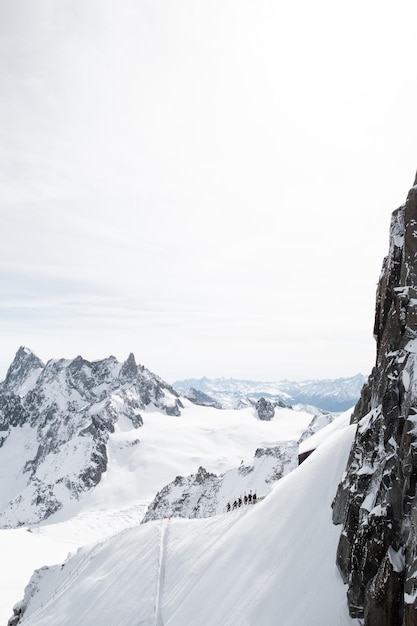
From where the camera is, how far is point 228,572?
69.6ft

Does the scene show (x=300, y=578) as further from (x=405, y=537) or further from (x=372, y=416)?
(x=372, y=416)

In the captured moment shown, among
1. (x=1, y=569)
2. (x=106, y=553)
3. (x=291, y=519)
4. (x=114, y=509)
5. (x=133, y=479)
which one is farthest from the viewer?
(x=133, y=479)

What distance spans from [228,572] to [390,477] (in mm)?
11032

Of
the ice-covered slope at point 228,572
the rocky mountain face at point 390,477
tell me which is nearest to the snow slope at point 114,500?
the ice-covered slope at point 228,572

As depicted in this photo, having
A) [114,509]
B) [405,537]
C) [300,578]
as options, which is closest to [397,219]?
[405,537]

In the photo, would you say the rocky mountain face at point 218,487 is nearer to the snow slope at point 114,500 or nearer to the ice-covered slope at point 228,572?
the snow slope at point 114,500

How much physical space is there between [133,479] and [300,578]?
567ft

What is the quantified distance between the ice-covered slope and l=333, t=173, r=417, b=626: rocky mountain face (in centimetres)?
172

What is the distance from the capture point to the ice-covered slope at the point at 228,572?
56.9 ft

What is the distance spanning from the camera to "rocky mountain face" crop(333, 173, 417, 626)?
13.5 metres

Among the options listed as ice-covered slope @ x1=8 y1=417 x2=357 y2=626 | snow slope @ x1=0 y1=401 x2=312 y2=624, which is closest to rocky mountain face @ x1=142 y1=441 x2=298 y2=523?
snow slope @ x1=0 y1=401 x2=312 y2=624

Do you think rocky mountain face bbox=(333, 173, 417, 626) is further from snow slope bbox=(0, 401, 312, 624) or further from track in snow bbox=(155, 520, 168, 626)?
snow slope bbox=(0, 401, 312, 624)

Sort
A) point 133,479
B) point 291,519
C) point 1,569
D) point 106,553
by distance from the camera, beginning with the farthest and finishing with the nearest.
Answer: point 133,479
point 1,569
point 106,553
point 291,519

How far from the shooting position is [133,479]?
17562cm
